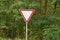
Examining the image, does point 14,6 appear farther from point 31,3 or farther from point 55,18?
point 55,18

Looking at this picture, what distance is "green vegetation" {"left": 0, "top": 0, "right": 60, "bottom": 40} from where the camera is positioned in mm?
9664

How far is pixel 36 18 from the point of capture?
10297 millimetres

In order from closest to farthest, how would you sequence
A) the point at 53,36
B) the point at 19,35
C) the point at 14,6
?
the point at 53,36, the point at 14,6, the point at 19,35

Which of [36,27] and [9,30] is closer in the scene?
[36,27]

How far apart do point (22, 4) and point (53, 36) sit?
6.72ft

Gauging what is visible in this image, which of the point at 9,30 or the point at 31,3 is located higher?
the point at 31,3

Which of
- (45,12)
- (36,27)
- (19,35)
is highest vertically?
(45,12)

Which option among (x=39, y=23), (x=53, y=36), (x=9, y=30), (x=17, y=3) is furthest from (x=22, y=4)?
(x=9, y=30)

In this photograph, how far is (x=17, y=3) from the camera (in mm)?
9852

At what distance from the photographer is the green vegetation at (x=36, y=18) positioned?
31.7 ft

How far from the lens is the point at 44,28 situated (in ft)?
33.5

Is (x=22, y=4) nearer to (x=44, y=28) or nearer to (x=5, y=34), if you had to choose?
(x=44, y=28)

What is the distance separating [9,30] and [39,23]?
312 centimetres

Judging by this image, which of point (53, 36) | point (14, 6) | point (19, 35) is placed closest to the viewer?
point (53, 36)
